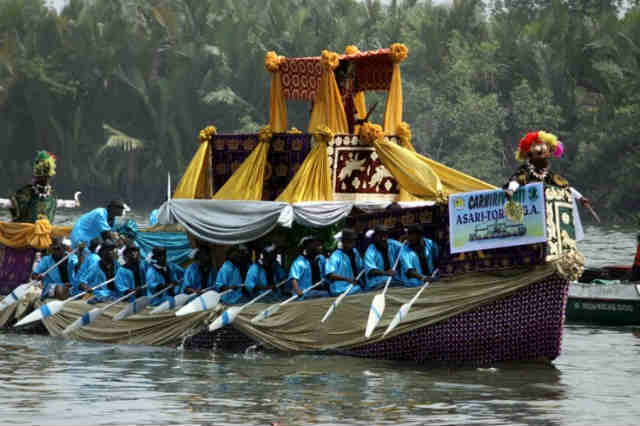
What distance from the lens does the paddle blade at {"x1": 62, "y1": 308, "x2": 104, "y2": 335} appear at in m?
19.4

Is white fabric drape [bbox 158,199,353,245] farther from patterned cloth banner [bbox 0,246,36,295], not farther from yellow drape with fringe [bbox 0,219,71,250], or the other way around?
patterned cloth banner [bbox 0,246,36,295]

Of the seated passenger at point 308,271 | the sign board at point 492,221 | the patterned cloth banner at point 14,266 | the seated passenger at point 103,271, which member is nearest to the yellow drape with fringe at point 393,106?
the seated passenger at point 308,271

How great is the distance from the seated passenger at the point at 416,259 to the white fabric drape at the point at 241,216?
3.97 ft

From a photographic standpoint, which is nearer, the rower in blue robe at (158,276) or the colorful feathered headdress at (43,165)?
the rower in blue robe at (158,276)

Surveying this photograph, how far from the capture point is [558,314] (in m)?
15.4

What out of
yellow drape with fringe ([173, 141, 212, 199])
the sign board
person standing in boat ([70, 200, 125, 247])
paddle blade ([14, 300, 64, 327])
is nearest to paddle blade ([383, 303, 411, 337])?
the sign board

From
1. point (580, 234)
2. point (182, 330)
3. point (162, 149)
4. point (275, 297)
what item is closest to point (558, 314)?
point (580, 234)

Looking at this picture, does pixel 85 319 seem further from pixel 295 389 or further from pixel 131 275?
pixel 295 389

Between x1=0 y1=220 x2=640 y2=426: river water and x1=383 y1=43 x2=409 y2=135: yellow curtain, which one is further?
x1=383 y1=43 x2=409 y2=135: yellow curtain

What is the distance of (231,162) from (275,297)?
2300 millimetres

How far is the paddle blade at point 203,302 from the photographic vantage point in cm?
1800

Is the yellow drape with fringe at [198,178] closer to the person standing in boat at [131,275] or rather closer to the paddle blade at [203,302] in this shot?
the person standing in boat at [131,275]

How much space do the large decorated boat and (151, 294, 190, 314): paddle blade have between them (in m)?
0.11

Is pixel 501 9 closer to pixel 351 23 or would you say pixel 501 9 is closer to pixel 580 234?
pixel 351 23
